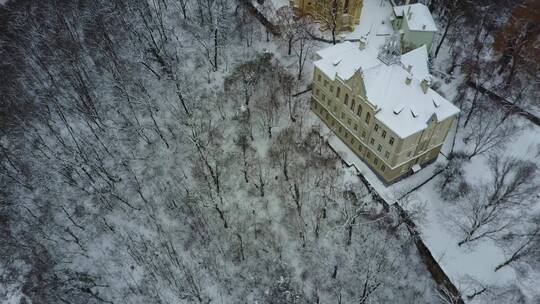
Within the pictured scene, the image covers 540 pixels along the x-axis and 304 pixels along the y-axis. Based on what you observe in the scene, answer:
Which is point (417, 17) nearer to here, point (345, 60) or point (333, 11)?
point (333, 11)

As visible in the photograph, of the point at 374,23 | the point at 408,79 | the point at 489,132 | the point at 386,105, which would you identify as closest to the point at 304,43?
the point at 374,23

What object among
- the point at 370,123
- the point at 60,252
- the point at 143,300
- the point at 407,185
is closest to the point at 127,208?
the point at 60,252

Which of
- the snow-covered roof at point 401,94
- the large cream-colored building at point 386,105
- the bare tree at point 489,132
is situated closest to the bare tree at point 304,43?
the large cream-colored building at point 386,105

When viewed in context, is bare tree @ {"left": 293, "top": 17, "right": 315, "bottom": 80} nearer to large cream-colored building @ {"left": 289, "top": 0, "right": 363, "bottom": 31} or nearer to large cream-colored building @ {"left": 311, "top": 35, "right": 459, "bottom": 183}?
large cream-colored building @ {"left": 289, "top": 0, "right": 363, "bottom": 31}

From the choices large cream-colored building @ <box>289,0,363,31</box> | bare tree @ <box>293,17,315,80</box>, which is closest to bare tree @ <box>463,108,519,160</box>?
large cream-colored building @ <box>289,0,363,31</box>

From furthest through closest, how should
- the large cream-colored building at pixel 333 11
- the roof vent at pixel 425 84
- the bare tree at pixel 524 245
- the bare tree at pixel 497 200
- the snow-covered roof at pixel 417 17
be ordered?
the large cream-colored building at pixel 333 11 → the snow-covered roof at pixel 417 17 → the bare tree at pixel 497 200 → the roof vent at pixel 425 84 → the bare tree at pixel 524 245

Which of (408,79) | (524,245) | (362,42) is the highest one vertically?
(362,42)

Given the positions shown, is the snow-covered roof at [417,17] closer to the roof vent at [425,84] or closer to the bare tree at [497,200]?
the roof vent at [425,84]
